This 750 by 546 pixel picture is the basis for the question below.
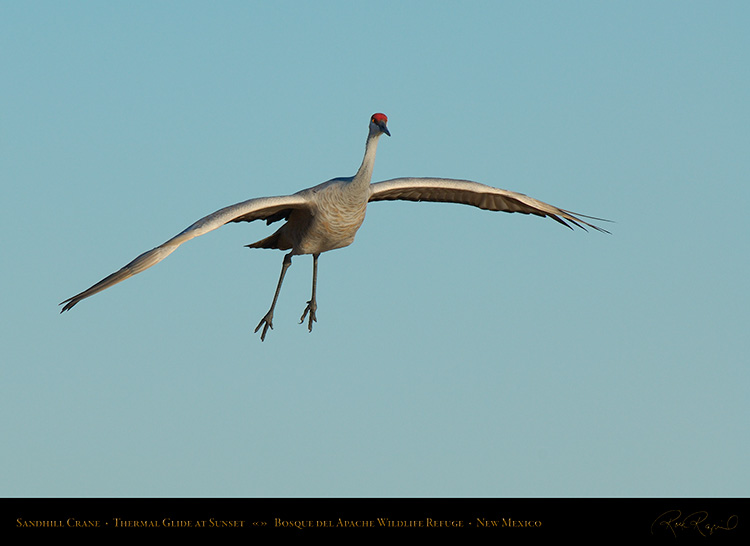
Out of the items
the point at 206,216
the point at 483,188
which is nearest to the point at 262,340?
the point at 206,216

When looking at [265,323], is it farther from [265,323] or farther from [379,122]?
[379,122]

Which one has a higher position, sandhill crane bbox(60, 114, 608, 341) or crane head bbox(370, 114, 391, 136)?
crane head bbox(370, 114, 391, 136)

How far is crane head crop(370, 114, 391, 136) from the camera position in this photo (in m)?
17.9

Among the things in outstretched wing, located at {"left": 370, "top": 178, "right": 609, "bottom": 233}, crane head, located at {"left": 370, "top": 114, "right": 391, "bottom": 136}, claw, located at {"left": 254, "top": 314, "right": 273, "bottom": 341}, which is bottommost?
claw, located at {"left": 254, "top": 314, "right": 273, "bottom": 341}

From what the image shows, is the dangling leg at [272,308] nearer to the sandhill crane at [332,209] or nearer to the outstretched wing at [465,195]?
the sandhill crane at [332,209]

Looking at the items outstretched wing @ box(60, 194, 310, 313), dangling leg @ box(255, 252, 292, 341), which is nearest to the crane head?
outstretched wing @ box(60, 194, 310, 313)

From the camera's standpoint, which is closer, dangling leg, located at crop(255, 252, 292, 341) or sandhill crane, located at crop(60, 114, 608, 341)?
sandhill crane, located at crop(60, 114, 608, 341)

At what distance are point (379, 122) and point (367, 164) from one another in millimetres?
648

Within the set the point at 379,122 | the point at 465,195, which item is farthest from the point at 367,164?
the point at 465,195

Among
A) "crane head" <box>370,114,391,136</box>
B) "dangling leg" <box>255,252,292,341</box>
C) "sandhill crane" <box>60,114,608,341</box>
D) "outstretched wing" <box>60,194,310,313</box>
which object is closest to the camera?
"outstretched wing" <box>60,194,310,313</box>

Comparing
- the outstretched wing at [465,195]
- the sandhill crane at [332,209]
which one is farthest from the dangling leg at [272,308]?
the outstretched wing at [465,195]

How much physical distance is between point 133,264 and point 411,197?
5342 mm

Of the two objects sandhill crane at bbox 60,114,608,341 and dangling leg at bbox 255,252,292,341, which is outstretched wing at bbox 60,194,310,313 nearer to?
sandhill crane at bbox 60,114,608,341

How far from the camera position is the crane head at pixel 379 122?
1794cm
